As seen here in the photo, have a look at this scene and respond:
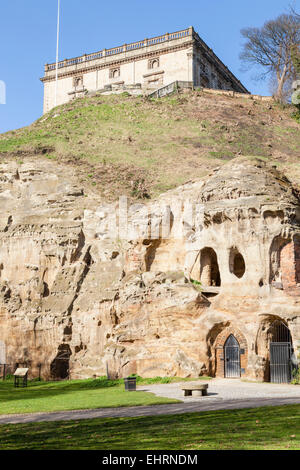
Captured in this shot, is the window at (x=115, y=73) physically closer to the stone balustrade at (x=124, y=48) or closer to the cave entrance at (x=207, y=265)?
the stone balustrade at (x=124, y=48)

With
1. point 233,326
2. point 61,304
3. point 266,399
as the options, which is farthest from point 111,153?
point 266,399

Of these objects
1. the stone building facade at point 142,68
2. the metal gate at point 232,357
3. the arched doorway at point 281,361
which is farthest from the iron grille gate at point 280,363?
the stone building facade at point 142,68

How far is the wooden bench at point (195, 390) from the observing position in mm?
18062

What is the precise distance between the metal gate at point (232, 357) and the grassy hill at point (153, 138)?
14.0 meters

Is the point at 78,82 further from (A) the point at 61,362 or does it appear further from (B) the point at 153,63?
(A) the point at 61,362

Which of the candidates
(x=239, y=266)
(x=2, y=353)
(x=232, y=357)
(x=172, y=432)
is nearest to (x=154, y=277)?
(x=239, y=266)

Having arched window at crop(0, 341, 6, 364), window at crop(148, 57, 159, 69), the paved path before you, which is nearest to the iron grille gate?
the paved path

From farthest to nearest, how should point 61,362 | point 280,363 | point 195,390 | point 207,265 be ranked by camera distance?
point 61,362, point 207,265, point 280,363, point 195,390

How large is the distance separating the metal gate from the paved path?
4.71m

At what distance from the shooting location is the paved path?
1405 centimetres

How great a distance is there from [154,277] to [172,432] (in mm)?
18120

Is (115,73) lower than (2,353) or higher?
higher

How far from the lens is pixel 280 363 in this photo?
24219mm
